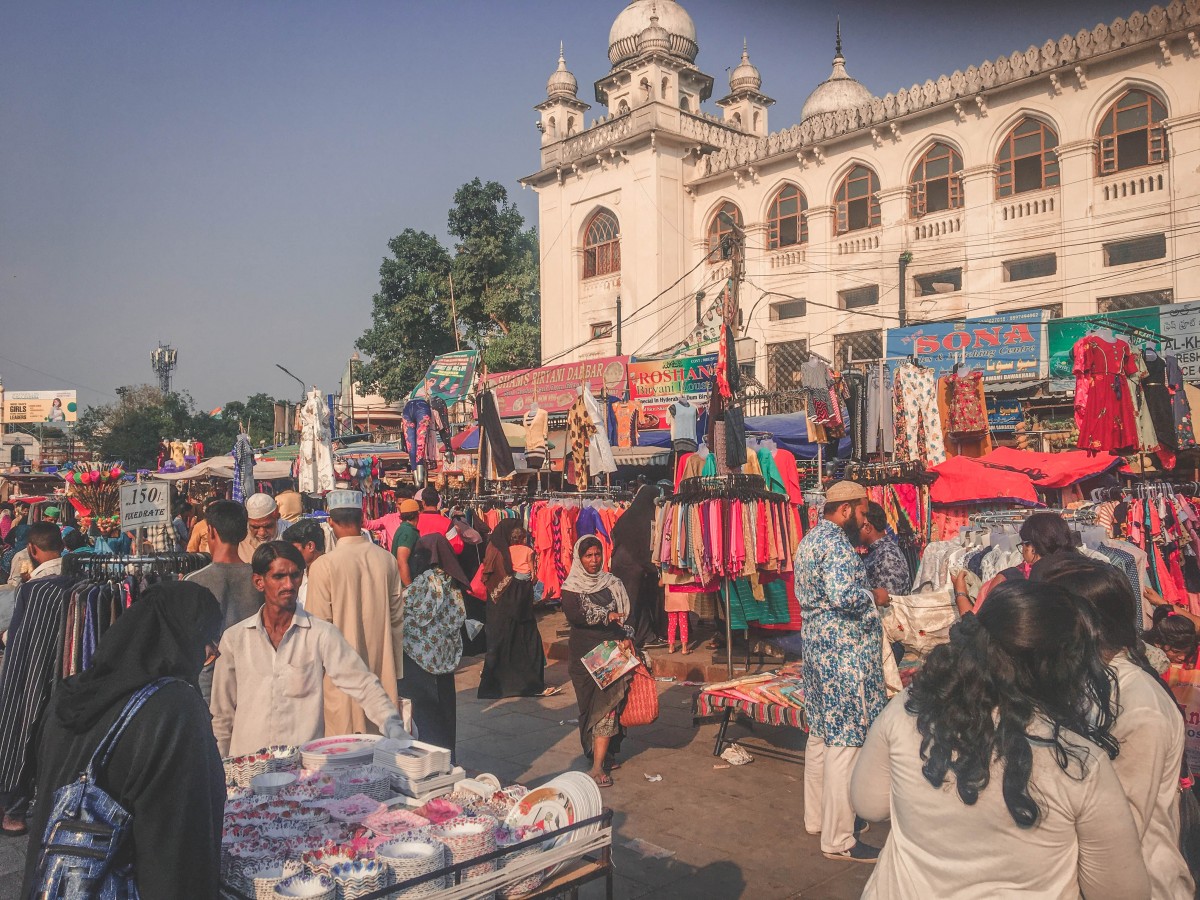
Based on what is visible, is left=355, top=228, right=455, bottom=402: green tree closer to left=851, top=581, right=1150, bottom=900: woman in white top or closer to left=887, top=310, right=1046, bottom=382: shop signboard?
left=887, top=310, right=1046, bottom=382: shop signboard

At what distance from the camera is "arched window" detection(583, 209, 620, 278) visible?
2589 centimetres

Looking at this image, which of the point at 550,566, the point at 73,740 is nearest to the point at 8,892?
the point at 73,740

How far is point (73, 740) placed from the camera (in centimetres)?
227

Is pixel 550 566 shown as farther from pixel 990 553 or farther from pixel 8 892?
pixel 8 892

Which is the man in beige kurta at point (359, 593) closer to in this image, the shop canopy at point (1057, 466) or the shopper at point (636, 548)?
the shopper at point (636, 548)

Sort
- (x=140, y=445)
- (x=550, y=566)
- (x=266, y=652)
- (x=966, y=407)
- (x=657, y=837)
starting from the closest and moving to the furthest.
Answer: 1. (x=266, y=652)
2. (x=657, y=837)
3. (x=966, y=407)
4. (x=550, y=566)
5. (x=140, y=445)

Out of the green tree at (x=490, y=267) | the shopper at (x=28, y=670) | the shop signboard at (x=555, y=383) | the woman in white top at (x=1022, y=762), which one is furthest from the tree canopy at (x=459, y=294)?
the woman in white top at (x=1022, y=762)

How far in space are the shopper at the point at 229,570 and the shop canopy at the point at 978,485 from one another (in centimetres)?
596

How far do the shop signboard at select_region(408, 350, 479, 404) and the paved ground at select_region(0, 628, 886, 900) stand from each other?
26.4 ft

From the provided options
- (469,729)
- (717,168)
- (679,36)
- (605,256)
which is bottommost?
(469,729)

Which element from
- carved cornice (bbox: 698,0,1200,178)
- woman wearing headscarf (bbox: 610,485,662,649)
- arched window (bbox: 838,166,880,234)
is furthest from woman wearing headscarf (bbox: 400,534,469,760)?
arched window (bbox: 838,166,880,234)

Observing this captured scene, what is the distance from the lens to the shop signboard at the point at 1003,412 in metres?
15.1

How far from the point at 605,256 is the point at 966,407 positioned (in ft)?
58.6

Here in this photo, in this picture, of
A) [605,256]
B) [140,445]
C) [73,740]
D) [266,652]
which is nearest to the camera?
[73,740]
